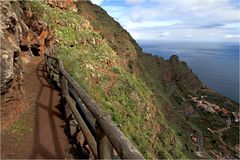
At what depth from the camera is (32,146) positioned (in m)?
5.83

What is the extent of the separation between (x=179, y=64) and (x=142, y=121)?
371 ft

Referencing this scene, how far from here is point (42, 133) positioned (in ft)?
21.0

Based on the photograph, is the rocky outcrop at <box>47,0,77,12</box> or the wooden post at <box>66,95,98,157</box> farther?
the rocky outcrop at <box>47,0,77,12</box>

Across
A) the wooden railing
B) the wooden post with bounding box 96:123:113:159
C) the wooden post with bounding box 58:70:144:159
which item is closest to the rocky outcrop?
the wooden railing

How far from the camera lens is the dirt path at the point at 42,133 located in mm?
5609

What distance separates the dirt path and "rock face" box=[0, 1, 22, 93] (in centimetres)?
104

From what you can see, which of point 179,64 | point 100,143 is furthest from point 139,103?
point 179,64

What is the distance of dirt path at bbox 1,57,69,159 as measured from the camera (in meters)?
5.61

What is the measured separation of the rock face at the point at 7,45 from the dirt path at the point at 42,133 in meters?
1.04

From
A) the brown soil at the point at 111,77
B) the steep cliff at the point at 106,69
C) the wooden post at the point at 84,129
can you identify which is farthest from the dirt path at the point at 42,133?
the brown soil at the point at 111,77

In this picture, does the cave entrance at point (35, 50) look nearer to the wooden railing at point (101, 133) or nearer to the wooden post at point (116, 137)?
the wooden railing at point (101, 133)

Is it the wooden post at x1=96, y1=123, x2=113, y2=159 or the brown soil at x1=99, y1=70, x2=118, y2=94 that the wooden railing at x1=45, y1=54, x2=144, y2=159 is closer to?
the wooden post at x1=96, y1=123, x2=113, y2=159

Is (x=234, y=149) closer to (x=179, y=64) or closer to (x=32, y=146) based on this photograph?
(x=179, y=64)

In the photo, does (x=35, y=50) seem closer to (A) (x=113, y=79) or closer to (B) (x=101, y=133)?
(A) (x=113, y=79)
